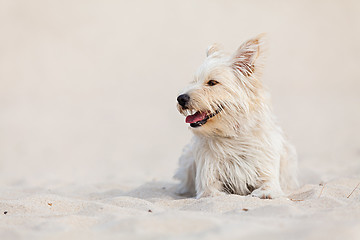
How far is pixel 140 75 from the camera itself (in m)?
18.8

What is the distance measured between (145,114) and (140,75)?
336 cm

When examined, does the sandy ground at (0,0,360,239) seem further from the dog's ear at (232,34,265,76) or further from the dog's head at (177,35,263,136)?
the dog's ear at (232,34,265,76)

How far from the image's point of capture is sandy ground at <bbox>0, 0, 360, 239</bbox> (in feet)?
10.4

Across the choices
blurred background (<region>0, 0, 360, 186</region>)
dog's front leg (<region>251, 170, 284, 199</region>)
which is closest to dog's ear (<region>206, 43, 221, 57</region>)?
dog's front leg (<region>251, 170, 284, 199</region>)

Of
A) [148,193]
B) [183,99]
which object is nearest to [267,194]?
[183,99]

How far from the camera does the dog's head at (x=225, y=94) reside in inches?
180

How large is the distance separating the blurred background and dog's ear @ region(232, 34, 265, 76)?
15.7 feet

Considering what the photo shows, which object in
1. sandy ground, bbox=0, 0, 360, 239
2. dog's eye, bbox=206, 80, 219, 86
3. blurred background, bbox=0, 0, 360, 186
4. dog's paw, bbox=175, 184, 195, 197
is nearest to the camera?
sandy ground, bbox=0, 0, 360, 239

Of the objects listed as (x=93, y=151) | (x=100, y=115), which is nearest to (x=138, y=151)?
(x=93, y=151)

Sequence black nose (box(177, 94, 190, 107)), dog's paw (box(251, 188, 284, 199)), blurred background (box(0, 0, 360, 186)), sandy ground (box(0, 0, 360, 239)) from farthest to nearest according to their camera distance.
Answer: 1. blurred background (box(0, 0, 360, 186))
2. black nose (box(177, 94, 190, 107))
3. dog's paw (box(251, 188, 284, 199))
4. sandy ground (box(0, 0, 360, 239))

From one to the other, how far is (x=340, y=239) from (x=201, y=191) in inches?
98.2

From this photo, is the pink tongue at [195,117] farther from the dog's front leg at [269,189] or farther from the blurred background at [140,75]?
the blurred background at [140,75]

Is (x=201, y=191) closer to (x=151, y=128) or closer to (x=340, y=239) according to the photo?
(x=340, y=239)

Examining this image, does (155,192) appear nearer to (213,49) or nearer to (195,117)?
(195,117)
